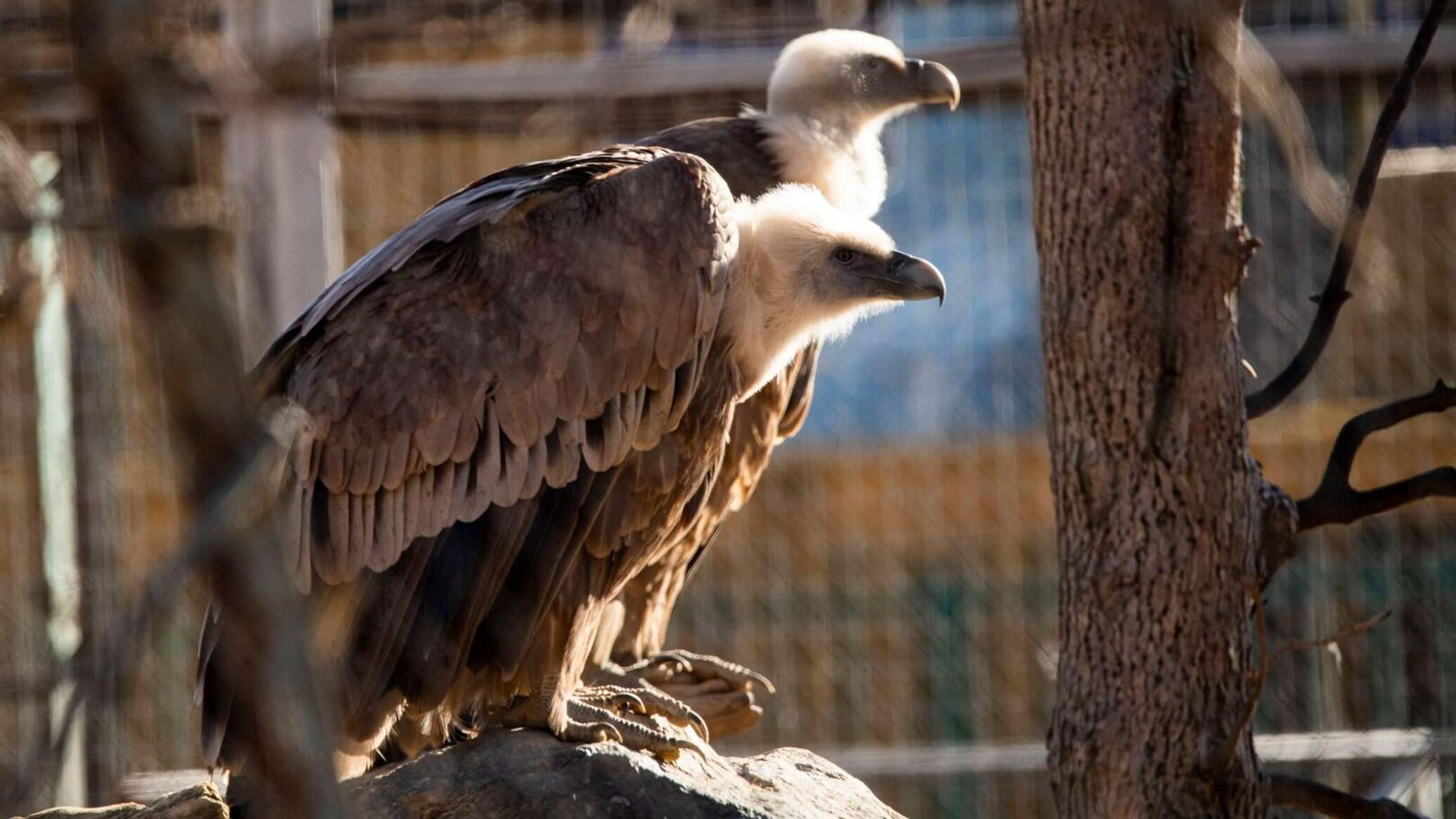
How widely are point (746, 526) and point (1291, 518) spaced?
353cm

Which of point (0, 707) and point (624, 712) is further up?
point (624, 712)

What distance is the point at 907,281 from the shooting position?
3.65 m

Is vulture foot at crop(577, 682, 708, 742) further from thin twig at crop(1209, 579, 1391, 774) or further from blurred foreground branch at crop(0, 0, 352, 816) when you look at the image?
blurred foreground branch at crop(0, 0, 352, 816)

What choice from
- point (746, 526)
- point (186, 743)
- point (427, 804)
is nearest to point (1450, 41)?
point (746, 526)

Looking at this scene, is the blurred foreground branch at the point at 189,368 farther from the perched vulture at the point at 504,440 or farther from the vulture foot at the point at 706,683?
the vulture foot at the point at 706,683

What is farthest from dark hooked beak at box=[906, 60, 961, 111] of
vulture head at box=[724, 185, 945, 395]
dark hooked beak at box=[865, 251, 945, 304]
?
dark hooked beak at box=[865, 251, 945, 304]

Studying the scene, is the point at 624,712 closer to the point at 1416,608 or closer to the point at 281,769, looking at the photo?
the point at 281,769

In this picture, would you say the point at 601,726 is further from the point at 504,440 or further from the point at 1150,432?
the point at 1150,432

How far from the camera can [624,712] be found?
11.6ft

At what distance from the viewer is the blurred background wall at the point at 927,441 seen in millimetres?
5301

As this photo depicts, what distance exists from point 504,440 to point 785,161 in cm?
124

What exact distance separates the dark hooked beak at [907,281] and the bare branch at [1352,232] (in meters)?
0.70

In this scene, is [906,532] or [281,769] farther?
[906,532]

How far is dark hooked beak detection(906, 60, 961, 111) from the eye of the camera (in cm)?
455
